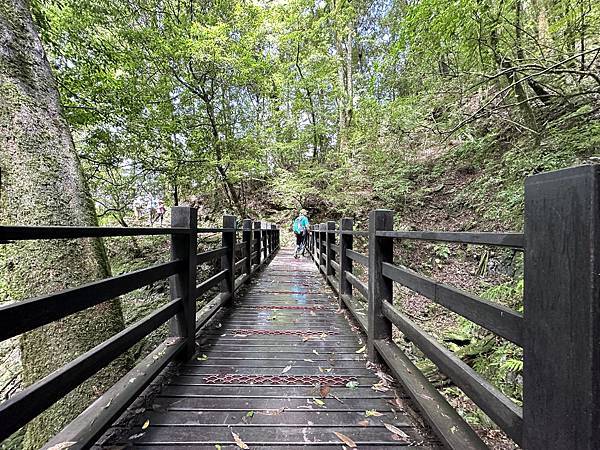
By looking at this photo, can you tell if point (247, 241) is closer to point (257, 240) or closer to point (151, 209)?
point (257, 240)

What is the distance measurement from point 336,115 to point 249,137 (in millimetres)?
6483

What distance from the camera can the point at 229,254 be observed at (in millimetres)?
4008

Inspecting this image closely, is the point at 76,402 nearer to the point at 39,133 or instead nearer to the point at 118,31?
the point at 39,133

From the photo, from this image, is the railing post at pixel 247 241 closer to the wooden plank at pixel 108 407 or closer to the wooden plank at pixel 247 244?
the wooden plank at pixel 247 244

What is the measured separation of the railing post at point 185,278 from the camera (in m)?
2.43

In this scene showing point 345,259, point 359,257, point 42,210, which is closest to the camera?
point 42,210

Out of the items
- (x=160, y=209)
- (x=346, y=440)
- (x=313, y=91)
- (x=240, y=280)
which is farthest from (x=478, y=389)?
(x=313, y=91)

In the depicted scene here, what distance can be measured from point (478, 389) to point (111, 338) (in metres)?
1.66

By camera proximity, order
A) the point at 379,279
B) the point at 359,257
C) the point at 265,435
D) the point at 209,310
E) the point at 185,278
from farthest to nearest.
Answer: the point at 209,310
the point at 359,257
the point at 185,278
the point at 379,279
the point at 265,435

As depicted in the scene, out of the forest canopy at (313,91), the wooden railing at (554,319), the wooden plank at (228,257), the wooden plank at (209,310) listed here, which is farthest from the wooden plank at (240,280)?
the forest canopy at (313,91)

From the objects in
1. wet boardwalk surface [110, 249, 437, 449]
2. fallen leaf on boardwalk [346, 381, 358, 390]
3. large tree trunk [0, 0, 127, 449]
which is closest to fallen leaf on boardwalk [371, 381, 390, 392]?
wet boardwalk surface [110, 249, 437, 449]

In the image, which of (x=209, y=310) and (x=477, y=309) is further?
(x=209, y=310)

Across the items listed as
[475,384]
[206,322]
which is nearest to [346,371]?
[475,384]

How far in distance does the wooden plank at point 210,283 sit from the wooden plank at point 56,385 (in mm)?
1005
